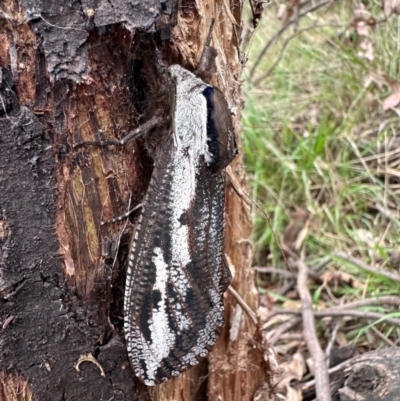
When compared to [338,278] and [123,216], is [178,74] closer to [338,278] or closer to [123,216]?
Result: [123,216]

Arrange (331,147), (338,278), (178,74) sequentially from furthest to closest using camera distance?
(331,147) < (338,278) < (178,74)

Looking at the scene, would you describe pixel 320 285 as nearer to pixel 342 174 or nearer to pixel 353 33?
pixel 342 174

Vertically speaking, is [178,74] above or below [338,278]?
above

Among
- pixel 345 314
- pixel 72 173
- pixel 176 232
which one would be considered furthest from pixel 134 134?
pixel 345 314

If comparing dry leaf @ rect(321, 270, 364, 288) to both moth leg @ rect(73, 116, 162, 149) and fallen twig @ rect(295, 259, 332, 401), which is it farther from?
moth leg @ rect(73, 116, 162, 149)

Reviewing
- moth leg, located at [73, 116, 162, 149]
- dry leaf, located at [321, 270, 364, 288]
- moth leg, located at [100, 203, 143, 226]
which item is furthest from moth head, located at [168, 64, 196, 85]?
dry leaf, located at [321, 270, 364, 288]

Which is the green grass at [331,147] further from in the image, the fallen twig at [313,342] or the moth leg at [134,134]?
the moth leg at [134,134]

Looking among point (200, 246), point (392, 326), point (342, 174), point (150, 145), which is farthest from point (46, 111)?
point (342, 174)

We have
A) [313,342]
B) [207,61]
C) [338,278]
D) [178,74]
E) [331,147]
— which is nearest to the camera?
[178,74]
